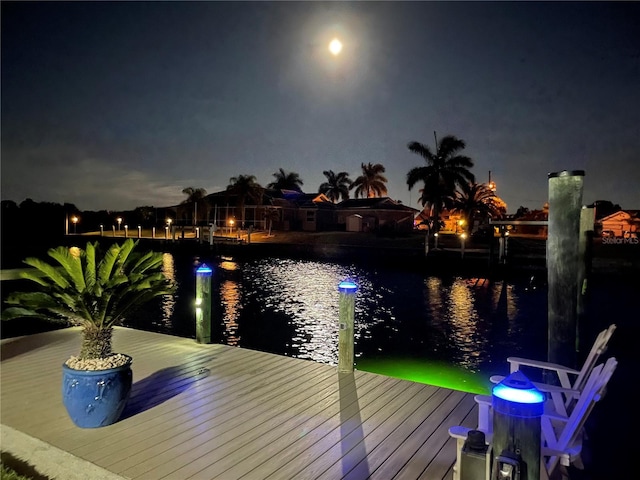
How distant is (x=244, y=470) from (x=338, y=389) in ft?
7.09

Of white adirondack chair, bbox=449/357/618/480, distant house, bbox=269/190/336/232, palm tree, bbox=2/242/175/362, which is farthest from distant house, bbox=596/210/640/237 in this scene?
palm tree, bbox=2/242/175/362

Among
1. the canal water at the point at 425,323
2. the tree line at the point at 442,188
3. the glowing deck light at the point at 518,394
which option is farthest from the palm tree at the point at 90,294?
the tree line at the point at 442,188

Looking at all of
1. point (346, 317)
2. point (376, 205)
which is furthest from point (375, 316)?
point (376, 205)

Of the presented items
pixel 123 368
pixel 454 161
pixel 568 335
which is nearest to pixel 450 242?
pixel 454 161

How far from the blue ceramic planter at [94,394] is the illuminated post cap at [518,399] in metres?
3.58

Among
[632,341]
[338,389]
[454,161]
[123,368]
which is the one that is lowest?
[632,341]

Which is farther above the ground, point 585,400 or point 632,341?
point 585,400

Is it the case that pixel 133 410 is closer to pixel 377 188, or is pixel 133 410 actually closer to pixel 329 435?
pixel 329 435

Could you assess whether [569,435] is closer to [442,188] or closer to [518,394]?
[518,394]

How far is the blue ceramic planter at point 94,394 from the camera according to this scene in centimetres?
421

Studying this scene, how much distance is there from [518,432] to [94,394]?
3834 mm

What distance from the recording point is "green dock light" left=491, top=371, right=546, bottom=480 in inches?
85.4

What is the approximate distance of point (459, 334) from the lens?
13.9 m

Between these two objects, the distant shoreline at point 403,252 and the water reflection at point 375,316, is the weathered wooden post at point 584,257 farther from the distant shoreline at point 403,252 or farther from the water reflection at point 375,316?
the distant shoreline at point 403,252
